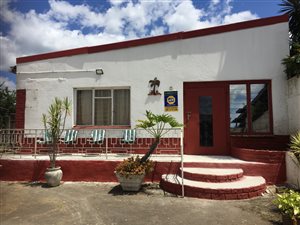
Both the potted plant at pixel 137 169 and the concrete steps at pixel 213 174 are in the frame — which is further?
the potted plant at pixel 137 169

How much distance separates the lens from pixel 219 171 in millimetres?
6434

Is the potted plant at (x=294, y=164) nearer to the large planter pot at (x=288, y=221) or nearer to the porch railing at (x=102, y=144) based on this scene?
the large planter pot at (x=288, y=221)

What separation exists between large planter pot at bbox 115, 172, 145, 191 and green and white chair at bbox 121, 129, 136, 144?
2.19 meters

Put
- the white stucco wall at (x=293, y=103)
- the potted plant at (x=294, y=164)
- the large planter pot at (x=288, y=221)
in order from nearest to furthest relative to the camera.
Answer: the large planter pot at (x=288, y=221) < the potted plant at (x=294, y=164) < the white stucco wall at (x=293, y=103)

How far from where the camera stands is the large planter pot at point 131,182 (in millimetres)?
6273

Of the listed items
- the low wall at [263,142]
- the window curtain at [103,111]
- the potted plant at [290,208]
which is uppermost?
the window curtain at [103,111]

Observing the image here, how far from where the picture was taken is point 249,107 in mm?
8562

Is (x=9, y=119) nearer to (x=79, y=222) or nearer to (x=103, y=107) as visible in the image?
(x=103, y=107)

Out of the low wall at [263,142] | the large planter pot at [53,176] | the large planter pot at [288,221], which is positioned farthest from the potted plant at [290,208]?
the large planter pot at [53,176]

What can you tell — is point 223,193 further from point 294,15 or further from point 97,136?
point 294,15

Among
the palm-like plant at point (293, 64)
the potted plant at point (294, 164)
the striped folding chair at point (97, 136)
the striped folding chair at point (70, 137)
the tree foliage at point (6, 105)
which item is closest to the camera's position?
the potted plant at point (294, 164)

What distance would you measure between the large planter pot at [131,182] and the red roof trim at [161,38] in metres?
Answer: 4.76

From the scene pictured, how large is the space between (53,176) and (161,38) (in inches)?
219

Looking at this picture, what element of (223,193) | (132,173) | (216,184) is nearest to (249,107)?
(216,184)
